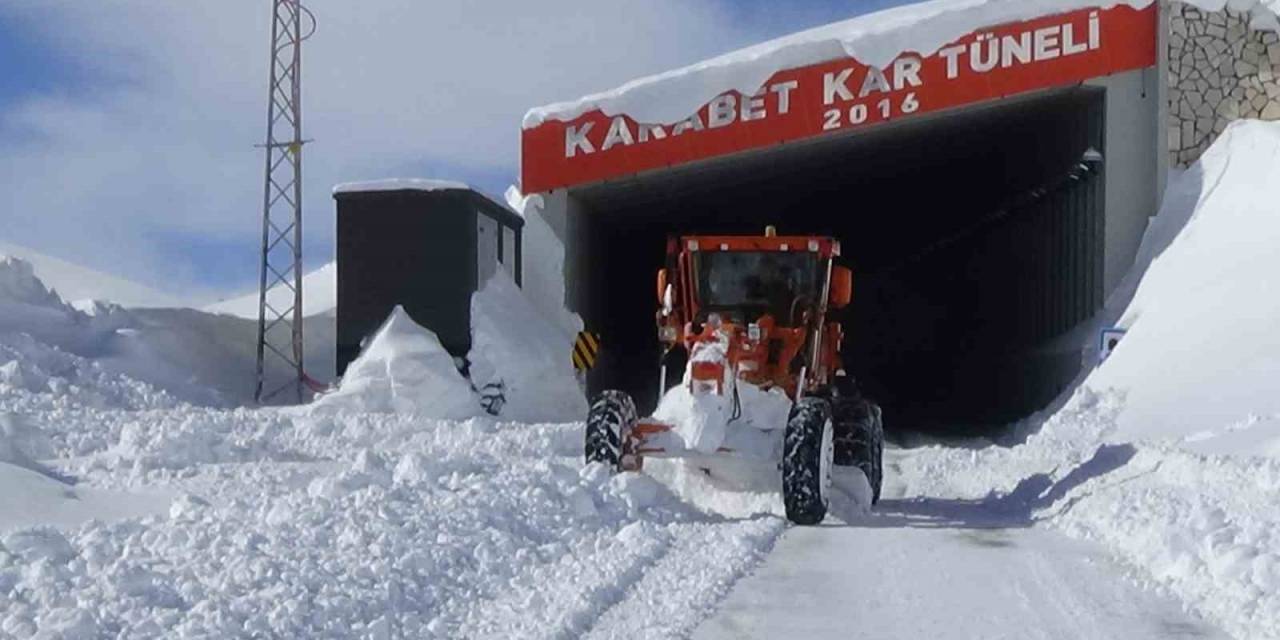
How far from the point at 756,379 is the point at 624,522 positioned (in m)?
2.37

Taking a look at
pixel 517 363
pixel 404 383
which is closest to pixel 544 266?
pixel 517 363

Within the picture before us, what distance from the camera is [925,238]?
132 ft

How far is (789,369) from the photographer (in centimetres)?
1348

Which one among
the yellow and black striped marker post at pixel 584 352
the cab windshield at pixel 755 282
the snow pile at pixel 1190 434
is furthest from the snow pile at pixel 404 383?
the cab windshield at pixel 755 282

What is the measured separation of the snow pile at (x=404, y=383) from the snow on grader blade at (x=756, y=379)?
8573 millimetres

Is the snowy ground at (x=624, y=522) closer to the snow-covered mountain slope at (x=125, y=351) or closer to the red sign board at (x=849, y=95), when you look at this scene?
the snow-covered mountain slope at (x=125, y=351)

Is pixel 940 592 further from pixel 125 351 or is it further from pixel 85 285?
pixel 85 285

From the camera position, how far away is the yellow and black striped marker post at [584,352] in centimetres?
2478

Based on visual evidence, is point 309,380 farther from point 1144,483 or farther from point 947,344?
point 947,344

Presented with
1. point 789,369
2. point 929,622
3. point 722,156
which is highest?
point 722,156

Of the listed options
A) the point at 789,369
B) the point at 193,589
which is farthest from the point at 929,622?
the point at 789,369

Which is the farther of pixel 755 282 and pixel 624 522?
pixel 755 282

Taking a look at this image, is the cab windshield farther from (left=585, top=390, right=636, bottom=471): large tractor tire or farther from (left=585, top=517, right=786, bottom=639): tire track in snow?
(left=585, top=517, right=786, bottom=639): tire track in snow

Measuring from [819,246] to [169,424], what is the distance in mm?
7479
